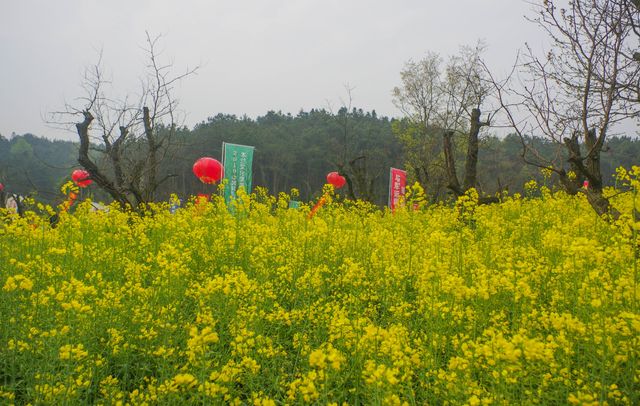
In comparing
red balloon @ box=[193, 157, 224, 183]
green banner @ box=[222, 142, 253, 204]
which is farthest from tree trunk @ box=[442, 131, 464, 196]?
red balloon @ box=[193, 157, 224, 183]

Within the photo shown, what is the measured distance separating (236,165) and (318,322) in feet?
31.2

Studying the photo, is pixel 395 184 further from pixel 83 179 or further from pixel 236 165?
pixel 83 179

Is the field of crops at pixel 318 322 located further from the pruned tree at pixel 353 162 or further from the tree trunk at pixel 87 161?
the pruned tree at pixel 353 162

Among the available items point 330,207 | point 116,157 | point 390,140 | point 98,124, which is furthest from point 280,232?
point 390,140

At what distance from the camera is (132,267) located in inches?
145

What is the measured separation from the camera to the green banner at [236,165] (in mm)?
11664

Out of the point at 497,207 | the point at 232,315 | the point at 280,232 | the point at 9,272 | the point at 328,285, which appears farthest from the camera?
the point at 497,207

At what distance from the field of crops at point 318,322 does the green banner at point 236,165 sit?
6.39 m

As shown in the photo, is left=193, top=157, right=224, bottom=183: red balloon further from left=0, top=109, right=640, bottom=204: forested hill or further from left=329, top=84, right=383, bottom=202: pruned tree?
left=0, top=109, right=640, bottom=204: forested hill

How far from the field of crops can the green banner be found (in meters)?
6.39

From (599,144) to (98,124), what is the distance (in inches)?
367

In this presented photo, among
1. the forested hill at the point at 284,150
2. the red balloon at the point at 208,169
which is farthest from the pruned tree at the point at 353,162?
the red balloon at the point at 208,169

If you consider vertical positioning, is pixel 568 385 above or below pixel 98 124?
below

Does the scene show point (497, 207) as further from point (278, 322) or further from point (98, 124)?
point (98, 124)
